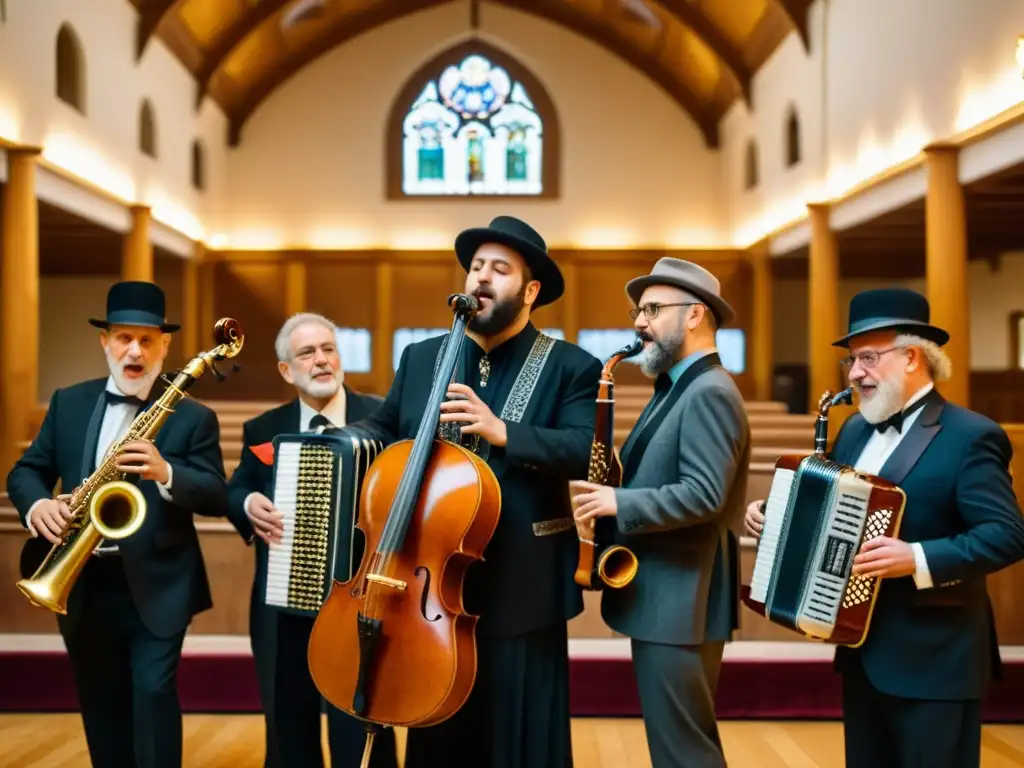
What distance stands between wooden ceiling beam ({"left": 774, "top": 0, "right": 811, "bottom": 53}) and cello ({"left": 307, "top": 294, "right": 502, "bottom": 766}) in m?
11.1

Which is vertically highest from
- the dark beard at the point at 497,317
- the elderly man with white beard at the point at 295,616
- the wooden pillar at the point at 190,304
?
the wooden pillar at the point at 190,304

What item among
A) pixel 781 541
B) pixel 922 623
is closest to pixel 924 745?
pixel 922 623

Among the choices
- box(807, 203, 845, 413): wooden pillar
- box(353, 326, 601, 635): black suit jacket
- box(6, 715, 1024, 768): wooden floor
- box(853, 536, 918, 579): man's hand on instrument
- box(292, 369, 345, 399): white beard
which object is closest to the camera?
box(853, 536, 918, 579): man's hand on instrument

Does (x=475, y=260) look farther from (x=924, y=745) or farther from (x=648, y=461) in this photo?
(x=924, y=745)

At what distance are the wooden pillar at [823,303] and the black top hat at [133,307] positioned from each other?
30.6 ft

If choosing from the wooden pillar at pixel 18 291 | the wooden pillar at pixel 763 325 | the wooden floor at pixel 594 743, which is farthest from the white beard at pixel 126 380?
the wooden pillar at pixel 763 325

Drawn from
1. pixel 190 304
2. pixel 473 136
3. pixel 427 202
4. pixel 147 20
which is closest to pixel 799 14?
pixel 473 136

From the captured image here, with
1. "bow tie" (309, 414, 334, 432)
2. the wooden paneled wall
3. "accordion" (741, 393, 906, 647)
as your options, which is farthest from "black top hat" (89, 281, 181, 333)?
the wooden paneled wall

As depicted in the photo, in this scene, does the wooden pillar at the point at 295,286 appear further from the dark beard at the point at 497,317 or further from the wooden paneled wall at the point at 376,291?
the dark beard at the point at 497,317

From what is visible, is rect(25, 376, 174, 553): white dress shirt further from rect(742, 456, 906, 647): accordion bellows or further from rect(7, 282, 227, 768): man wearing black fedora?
rect(742, 456, 906, 647): accordion bellows

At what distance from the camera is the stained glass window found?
16328 mm

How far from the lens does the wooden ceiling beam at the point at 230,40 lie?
13.7 m

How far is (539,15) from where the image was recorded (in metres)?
16.2

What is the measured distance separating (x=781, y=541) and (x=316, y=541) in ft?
4.17
